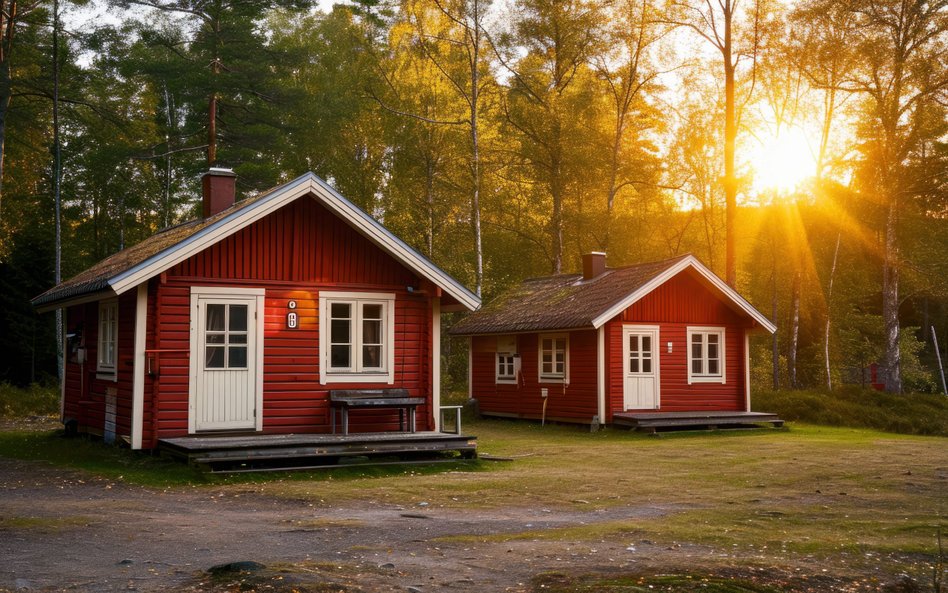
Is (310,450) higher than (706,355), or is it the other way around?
(706,355)

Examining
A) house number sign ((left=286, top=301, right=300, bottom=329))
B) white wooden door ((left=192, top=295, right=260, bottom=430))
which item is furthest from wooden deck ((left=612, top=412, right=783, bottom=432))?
white wooden door ((left=192, top=295, right=260, bottom=430))

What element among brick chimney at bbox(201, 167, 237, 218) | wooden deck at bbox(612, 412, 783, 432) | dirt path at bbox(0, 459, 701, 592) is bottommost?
dirt path at bbox(0, 459, 701, 592)

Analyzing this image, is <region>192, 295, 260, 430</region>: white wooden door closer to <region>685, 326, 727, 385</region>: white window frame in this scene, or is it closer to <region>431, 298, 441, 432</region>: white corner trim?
<region>431, 298, 441, 432</region>: white corner trim

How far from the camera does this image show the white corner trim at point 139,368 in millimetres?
14969

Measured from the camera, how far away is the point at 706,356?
24141mm

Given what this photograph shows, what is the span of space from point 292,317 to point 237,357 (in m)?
1.14

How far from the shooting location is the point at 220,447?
13.5 m

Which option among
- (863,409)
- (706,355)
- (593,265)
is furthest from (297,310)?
(863,409)

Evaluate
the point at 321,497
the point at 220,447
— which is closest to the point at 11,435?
the point at 220,447

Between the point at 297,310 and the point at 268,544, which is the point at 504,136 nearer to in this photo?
the point at 297,310

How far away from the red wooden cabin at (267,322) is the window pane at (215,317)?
0.02 metres

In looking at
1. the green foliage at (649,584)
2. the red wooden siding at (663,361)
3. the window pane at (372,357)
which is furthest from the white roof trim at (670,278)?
the green foliage at (649,584)

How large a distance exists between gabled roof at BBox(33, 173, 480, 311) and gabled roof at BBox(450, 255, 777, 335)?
18.9ft

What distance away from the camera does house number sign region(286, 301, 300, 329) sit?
16078 mm
